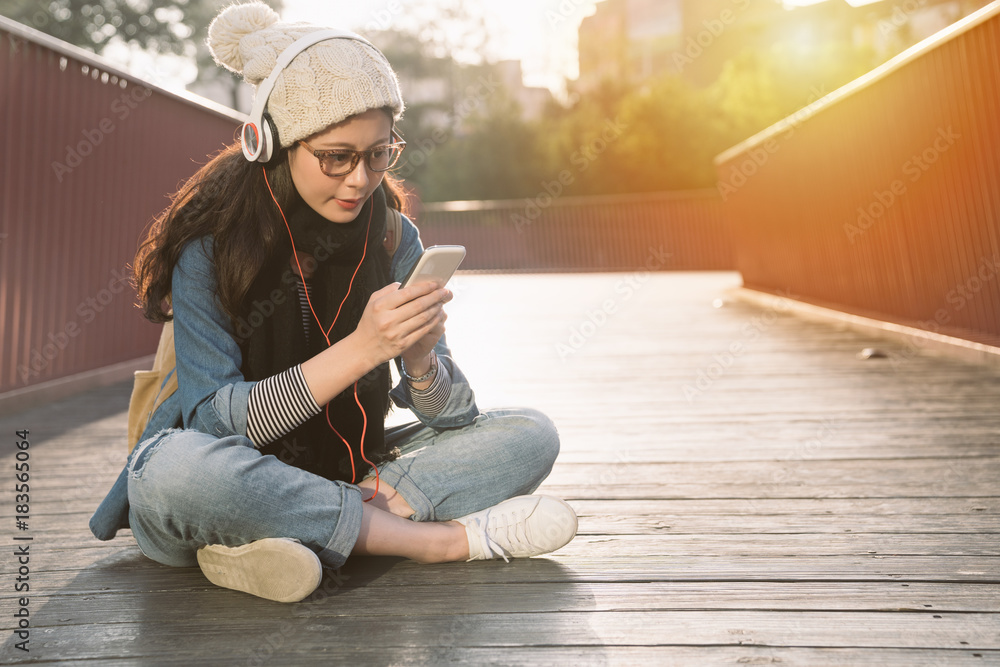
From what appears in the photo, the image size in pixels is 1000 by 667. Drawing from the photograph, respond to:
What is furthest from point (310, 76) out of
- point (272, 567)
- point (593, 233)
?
point (593, 233)

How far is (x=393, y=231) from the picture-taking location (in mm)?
2115

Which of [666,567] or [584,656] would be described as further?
[666,567]

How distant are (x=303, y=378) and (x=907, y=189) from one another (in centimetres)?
480

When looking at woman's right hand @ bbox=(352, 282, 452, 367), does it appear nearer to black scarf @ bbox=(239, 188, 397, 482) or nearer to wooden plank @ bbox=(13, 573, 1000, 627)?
black scarf @ bbox=(239, 188, 397, 482)

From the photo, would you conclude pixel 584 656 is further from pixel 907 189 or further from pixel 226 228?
pixel 907 189

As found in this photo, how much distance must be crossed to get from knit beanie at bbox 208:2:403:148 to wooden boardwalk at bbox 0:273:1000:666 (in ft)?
3.15

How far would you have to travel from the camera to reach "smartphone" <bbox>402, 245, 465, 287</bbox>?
166 cm

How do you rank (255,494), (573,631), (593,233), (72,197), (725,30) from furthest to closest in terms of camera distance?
(725,30) < (593,233) < (72,197) < (255,494) < (573,631)

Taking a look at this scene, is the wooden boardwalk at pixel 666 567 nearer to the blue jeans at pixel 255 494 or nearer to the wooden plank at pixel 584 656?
the wooden plank at pixel 584 656

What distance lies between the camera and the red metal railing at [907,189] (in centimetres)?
434

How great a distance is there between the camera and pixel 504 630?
154cm

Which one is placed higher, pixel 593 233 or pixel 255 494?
pixel 255 494

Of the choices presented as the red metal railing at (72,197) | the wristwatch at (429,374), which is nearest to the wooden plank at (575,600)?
the wristwatch at (429,374)

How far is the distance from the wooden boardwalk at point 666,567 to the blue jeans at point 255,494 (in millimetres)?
123
